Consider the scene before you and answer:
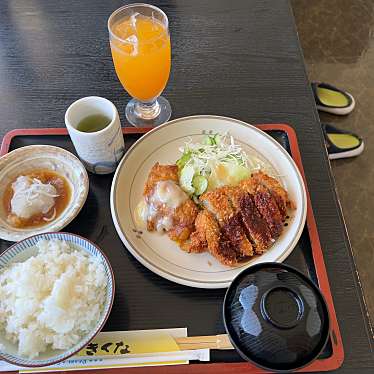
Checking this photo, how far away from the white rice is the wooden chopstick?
244 millimetres

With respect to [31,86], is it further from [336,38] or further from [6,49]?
[336,38]

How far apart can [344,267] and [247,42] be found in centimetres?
109

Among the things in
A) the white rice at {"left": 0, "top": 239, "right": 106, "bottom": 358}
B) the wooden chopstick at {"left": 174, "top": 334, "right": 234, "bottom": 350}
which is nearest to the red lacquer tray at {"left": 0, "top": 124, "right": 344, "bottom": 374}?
the wooden chopstick at {"left": 174, "top": 334, "right": 234, "bottom": 350}

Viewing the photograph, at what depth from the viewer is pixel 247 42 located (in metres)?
1.92

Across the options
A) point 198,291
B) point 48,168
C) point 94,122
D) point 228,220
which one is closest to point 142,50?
point 94,122

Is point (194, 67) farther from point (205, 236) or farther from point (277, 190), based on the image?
point (205, 236)

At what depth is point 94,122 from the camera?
1.45 metres

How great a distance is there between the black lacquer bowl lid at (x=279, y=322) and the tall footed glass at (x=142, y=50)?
32.4 inches

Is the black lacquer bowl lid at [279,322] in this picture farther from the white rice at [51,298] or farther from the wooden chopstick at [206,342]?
the white rice at [51,298]

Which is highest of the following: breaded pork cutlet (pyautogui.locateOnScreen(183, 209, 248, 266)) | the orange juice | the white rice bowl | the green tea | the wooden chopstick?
the orange juice

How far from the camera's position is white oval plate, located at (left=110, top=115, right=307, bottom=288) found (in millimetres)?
1275

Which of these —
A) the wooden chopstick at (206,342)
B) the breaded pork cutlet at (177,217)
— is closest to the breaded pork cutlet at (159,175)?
the breaded pork cutlet at (177,217)

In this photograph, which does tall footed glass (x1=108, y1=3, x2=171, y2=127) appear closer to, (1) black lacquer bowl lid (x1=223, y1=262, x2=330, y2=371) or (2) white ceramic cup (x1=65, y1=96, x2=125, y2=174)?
(2) white ceramic cup (x1=65, y1=96, x2=125, y2=174)

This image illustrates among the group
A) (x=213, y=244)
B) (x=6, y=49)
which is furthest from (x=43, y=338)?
(x=6, y=49)
